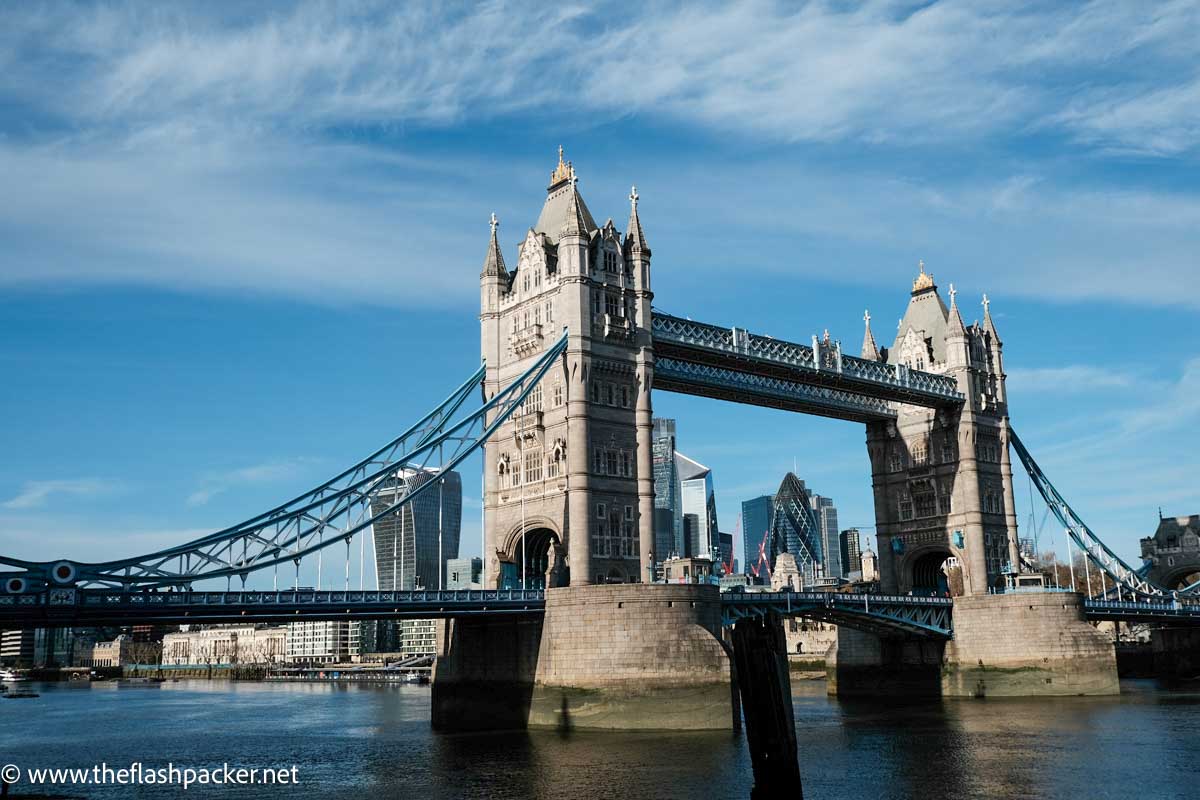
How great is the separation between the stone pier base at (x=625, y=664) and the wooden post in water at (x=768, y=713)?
23.0 m

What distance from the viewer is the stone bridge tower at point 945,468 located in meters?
83.9

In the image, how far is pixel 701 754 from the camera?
1772 inches

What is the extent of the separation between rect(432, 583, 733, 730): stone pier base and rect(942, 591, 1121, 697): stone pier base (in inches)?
1099

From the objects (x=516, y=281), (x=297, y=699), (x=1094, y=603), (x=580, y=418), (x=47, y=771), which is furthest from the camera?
(x=297, y=699)

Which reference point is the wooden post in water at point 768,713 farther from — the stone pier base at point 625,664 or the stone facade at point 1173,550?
the stone facade at point 1173,550

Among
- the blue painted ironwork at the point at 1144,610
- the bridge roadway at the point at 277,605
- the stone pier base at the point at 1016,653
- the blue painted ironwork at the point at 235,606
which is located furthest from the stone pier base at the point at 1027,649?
the blue painted ironwork at the point at 235,606

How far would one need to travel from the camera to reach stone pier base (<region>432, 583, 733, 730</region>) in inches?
2069

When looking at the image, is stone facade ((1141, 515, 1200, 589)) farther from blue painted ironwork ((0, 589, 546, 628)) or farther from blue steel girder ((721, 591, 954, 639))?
blue painted ironwork ((0, 589, 546, 628))

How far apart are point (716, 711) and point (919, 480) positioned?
39.2 metres

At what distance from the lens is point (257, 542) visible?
52156 millimetres

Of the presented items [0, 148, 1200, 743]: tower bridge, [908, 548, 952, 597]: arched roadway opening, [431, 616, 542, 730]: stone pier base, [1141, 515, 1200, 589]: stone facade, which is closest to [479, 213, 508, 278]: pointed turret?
[0, 148, 1200, 743]: tower bridge

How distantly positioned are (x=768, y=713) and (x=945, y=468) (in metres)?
59.8

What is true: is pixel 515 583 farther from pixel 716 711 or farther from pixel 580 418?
pixel 716 711

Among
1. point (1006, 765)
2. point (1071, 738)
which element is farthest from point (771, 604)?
point (1006, 765)
